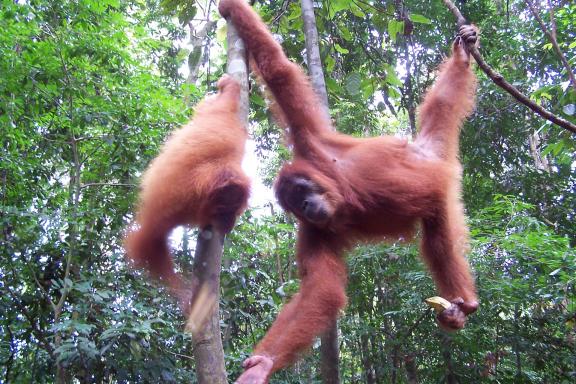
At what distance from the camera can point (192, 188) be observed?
6.06 feet

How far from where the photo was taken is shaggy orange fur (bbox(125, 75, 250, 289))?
5.89ft

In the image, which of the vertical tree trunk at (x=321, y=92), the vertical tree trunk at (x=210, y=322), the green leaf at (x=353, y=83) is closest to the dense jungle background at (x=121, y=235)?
the green leaf at (x=353, y=83)

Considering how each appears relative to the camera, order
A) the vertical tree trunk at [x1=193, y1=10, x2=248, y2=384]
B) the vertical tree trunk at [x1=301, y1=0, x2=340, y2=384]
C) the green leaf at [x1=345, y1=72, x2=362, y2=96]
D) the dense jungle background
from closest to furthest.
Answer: the vertical tree trunk at [x1=193, y1=10, x2=248, y2=384], the vertical tree trunk at [x1=301, y1=0, x2=340, y2=384], the green leaf at [x1=345, y1=72, x2=362, y2=96], the dense jungle background

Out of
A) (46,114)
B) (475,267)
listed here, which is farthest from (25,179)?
(475,267)

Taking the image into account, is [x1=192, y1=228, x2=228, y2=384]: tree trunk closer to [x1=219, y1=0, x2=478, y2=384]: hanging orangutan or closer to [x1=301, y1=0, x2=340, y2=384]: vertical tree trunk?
[x1=219, y1=0, x2=478, y2=384]: hanging orangutan

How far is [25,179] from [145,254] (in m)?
3.13

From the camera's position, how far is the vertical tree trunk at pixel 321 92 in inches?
96.9

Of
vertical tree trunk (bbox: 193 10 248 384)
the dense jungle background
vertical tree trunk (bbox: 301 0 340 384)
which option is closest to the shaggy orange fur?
vertical tree trunk (bbox: 193 10 248 384)

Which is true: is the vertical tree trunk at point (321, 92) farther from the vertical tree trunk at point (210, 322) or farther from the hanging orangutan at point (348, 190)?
the vertical tree trunk at point (210, 322)

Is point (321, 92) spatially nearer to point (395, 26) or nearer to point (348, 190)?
point (348, 190)

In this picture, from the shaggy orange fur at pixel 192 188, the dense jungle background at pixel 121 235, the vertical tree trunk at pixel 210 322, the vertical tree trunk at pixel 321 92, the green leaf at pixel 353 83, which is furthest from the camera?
the dense jungle background at pixel 121 235

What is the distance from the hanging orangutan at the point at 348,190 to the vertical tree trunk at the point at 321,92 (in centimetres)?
11

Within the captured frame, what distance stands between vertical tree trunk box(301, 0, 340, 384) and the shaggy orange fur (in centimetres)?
88

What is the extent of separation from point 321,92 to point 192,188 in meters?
1.37
